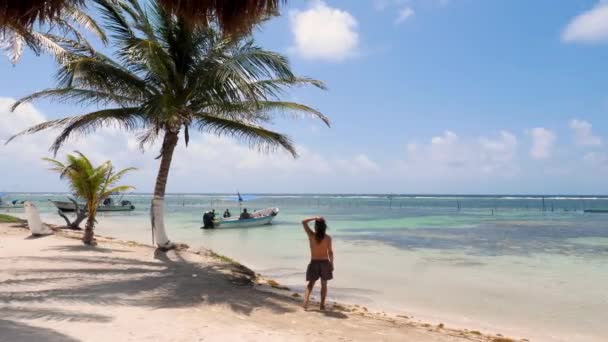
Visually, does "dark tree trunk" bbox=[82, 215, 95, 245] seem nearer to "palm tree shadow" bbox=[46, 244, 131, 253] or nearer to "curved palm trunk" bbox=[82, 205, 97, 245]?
"curved palm trunk" bbox=[82, 205, 97, 245]

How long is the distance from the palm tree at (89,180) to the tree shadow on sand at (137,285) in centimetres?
239

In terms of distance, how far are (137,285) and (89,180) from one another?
5.62 metres

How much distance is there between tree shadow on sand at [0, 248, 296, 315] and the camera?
6.21m

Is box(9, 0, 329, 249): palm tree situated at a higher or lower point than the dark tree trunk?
higher

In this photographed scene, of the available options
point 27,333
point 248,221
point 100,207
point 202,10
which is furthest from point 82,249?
point 100,207

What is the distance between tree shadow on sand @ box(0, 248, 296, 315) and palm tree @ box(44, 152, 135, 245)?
2.39m

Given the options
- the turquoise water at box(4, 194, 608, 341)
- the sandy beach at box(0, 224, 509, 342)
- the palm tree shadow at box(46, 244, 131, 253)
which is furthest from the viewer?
the palm tree shadow at box(46, 244, 131, 253)

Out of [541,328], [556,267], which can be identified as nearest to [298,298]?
[541,328]

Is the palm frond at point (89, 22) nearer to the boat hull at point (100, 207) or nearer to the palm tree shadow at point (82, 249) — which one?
the palm tree shadow at point (82, 249)

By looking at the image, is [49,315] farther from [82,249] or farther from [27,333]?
[82,249]

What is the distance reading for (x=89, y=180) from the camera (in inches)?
466

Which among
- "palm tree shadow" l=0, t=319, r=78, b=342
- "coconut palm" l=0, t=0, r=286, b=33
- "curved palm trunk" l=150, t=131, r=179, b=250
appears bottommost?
"palm tree shadow" l=0, t=319, r=78, b=342

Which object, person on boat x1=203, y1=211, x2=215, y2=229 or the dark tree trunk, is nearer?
the dark tree trunk

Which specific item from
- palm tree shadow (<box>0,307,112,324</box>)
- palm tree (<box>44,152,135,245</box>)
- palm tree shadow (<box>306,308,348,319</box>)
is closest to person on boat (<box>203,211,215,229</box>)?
palm tree (<box>44,152,135,245</box>)
